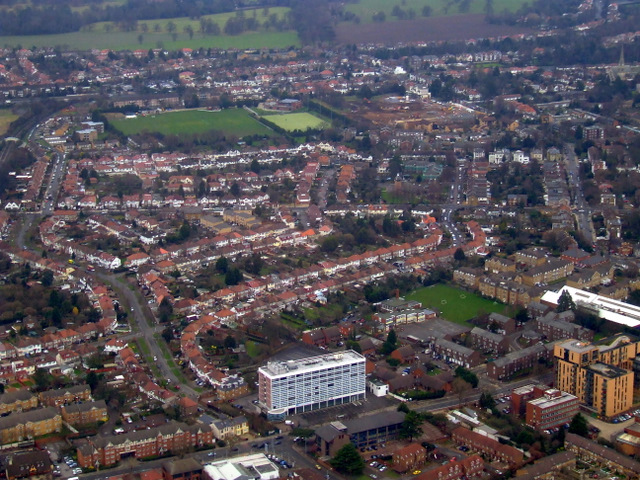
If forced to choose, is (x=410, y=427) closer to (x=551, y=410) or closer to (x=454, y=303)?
(x=551, y=410)

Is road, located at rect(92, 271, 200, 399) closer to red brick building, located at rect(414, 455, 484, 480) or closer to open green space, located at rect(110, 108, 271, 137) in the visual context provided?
red brick building, located at rect(414, 455, 484, 480)

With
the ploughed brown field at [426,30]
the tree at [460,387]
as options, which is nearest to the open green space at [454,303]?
the tree at [460,387]

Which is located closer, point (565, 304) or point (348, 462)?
point (348, 462)

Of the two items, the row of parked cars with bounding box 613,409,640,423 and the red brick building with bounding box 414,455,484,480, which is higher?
the red brick building with bounding box 414,455,484,480

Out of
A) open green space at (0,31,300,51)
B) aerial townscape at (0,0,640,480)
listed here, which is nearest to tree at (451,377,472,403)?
aerial townscape at (0,0,640,480)

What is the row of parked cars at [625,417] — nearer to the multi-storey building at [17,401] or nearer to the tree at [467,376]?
the tree at [467,376]

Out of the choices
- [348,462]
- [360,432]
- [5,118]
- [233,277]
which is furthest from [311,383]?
[5,118]
